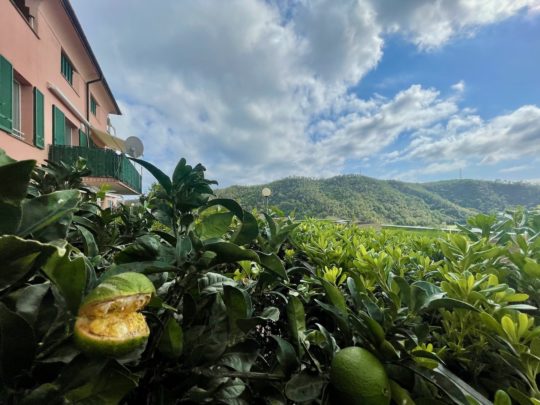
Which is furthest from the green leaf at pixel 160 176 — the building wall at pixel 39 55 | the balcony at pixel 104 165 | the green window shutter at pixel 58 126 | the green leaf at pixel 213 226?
the green window shutter at pixel 58 126

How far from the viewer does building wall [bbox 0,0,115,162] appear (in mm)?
6613

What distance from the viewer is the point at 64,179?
5.13 feet

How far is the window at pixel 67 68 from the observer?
1008cm

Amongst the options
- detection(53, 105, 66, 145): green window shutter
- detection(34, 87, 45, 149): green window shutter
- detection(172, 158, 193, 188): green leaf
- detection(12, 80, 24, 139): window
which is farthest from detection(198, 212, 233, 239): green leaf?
detection(53, 105, 66, 145): green window shutter

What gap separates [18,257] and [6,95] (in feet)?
28.3

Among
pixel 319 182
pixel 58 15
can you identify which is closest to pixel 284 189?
pixel 319 182

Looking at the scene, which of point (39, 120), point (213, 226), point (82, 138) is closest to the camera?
point (213, 226)

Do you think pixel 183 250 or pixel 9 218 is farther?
pixel 183 250

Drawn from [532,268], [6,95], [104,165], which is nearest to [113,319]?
[532,268]

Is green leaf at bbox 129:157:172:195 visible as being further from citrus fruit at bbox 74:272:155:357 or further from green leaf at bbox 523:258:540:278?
green leaf at bbox 523:258:540:278

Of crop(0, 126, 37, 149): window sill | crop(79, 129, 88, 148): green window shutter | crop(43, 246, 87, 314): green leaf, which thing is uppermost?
crop(79, 129, 88, 148): green window shutter

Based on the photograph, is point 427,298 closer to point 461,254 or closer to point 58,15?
point 461,254

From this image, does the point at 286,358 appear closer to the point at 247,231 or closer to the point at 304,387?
the point at 304,387

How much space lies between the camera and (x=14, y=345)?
39cm
